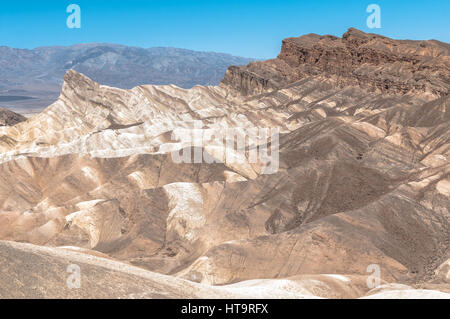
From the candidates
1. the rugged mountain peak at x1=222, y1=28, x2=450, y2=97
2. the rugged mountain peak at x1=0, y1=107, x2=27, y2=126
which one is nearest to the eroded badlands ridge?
the rugged mountain peak at x1=222, y1=28, x2=450, y2=97

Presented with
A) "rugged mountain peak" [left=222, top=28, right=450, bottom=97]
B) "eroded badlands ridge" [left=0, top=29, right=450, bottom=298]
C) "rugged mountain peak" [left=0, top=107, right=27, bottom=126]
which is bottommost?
"eroded badlands ridge" [left=0, top=29, right=450, bottom=298]

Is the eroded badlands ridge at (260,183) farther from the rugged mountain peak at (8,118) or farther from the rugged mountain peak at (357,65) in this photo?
the rugged mountain peak at (8,118)

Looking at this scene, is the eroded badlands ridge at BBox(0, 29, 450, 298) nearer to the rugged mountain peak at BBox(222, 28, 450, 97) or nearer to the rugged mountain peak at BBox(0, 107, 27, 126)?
the rugged mountain peak at BBox(222, 28, 450, 97)

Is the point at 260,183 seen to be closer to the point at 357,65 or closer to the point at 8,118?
the point at 357,65

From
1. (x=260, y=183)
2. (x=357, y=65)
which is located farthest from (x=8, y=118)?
(x=260, y=183)

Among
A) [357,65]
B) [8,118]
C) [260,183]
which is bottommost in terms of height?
[260,183]
